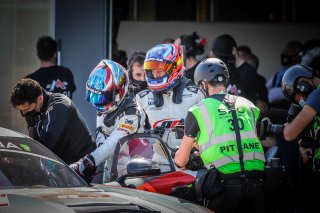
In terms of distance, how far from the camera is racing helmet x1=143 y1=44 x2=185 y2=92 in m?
8.93

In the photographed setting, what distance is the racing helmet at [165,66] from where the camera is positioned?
8.93 m

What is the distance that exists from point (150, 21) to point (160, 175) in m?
10.3

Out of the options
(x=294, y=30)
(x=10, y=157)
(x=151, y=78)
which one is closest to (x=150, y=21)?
(x=294, y=30)

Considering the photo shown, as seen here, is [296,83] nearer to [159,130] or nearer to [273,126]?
[273,126]

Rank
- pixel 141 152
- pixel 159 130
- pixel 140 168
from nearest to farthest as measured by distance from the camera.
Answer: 1. pixel 140 168
2. pixel 141 152
3. pixel 159 130

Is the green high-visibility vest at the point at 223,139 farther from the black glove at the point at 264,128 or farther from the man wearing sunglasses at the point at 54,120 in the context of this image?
the man wearing sunglasses at the point at 54,120

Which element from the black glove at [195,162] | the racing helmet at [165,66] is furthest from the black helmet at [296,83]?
the black glove at [195,162]

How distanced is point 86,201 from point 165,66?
129 inches

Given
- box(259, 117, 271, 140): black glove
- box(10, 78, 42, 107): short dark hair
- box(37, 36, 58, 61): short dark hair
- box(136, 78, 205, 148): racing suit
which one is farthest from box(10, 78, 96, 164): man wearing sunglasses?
box(37, 36, 58, 61): short dark hair

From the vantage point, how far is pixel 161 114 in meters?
8.86

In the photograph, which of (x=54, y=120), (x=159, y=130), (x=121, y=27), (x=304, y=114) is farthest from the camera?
(x=121, y=27)

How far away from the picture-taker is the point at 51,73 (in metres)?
10.8

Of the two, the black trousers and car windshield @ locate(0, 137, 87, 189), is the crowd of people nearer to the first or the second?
the black trousers

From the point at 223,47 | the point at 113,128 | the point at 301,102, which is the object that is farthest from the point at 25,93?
the point at 223,47
